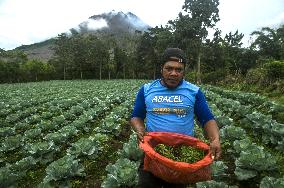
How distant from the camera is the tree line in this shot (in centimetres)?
4341

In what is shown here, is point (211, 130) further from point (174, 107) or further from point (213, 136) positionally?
point (174, 107)

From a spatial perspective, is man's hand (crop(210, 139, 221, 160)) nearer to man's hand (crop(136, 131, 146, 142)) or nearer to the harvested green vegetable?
the harvested green vegetable

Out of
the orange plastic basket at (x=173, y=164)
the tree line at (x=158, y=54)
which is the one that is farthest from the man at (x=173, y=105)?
the tree line at (x=158, y=54)

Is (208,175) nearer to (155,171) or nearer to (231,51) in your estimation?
(155,171)

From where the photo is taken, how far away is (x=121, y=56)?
6738cm

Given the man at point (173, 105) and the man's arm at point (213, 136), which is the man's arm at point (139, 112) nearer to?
the man at point (173, 105)

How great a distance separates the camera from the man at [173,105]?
11.4ft

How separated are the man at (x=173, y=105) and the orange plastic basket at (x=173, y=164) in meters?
0.16

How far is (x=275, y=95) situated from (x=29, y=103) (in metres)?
13.4

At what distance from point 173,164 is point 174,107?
2.60 feet

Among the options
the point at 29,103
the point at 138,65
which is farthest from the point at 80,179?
the point at 138,65

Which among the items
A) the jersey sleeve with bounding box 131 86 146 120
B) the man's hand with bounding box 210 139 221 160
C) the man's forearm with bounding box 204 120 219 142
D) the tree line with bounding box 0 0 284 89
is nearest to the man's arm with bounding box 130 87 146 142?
the jersey sleeve with bounding box 131 86 146 120

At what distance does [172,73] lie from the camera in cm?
346

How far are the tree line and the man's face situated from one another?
36.0 m
